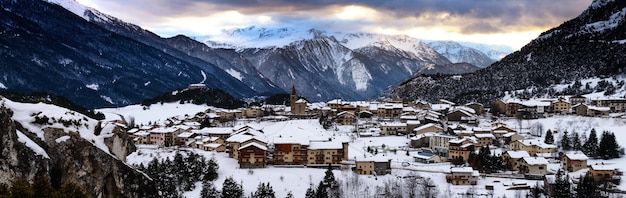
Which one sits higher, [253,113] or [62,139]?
[253,113]

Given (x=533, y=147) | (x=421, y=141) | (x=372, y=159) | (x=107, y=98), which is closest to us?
(x=372, y=159)

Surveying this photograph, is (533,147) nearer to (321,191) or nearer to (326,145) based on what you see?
(326,145)

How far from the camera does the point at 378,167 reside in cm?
5316

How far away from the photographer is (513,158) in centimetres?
5606

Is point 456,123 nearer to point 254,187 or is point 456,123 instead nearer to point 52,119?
point 254,187

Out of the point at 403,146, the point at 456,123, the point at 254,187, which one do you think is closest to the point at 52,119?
the point at 254,187

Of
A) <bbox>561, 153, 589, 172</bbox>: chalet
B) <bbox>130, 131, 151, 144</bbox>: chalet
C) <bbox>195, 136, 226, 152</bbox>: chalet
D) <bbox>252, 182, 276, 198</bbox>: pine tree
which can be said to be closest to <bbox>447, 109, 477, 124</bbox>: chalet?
<bbox>561, 153, 589, 172</bbox>: chalet

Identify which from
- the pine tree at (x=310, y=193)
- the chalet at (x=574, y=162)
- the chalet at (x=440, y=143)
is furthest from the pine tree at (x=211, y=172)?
the chalet at (x=574, y=162)

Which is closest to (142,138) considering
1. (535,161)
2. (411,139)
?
(411,139)

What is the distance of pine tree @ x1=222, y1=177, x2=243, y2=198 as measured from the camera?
45.8 meters

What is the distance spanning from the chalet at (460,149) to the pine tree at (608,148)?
37.9 ft

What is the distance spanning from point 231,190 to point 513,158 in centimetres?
2569

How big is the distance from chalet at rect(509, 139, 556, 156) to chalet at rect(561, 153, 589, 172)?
5.70m

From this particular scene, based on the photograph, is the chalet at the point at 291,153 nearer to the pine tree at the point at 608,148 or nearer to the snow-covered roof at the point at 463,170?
the snow-covered roof at the point at 463,170
